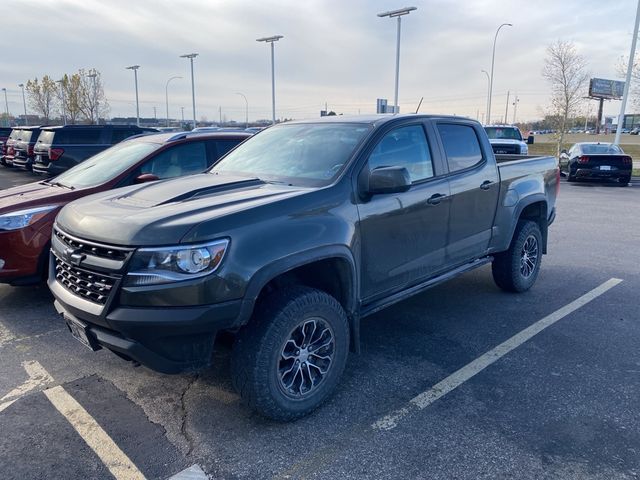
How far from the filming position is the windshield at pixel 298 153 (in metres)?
3.71

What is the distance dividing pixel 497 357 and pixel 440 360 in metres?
0.47

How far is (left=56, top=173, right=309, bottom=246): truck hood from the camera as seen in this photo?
2.75 m

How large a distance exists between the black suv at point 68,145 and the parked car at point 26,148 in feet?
11.6

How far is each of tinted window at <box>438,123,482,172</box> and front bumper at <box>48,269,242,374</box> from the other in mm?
2622

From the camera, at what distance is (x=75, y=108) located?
43.9 meters

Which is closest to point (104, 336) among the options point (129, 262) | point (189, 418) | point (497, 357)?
point (129, 262)

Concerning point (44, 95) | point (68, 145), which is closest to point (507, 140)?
point (68, 145)

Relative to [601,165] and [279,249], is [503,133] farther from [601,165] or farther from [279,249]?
[279,249]

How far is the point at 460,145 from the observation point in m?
4.73

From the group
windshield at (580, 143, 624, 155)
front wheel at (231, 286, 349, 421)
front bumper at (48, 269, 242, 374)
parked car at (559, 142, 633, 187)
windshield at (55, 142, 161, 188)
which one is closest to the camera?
front bumper at (48, 269, 242, 374)

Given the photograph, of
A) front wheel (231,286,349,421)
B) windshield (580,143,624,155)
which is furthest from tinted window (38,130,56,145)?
windshield (580,143,624,155)

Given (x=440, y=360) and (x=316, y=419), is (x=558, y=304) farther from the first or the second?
(x=316, y=419)

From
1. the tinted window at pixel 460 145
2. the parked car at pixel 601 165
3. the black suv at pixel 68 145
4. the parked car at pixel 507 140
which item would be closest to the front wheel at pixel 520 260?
the tinted window at pixel 460 145

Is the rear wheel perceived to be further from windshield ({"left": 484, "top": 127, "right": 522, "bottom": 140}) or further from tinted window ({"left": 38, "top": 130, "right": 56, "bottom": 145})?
tinted window ({"left": 38, "top": 130, "right": 56, "bottom": 145})
